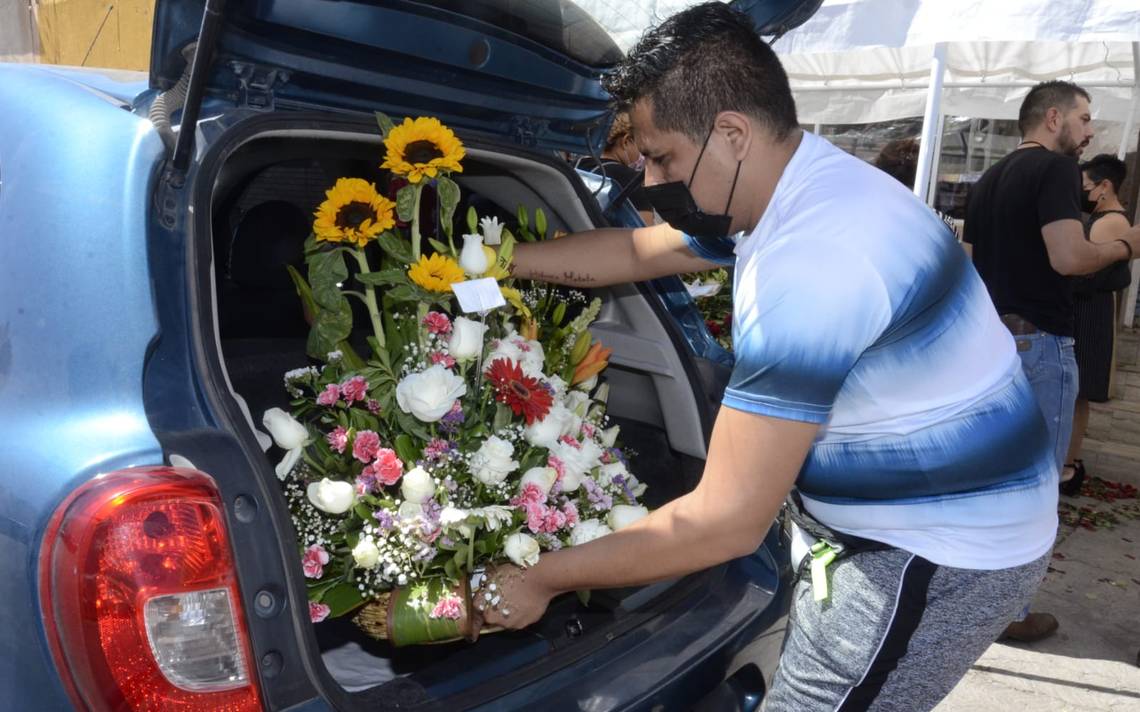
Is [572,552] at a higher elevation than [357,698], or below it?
higher

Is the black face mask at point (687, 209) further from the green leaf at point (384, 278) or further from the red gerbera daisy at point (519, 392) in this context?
the green leaf at point (384, 278)

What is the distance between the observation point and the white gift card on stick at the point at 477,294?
6.39 ft

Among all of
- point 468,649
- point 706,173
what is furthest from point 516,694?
point 706,173

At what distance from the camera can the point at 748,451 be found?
1.45 metres

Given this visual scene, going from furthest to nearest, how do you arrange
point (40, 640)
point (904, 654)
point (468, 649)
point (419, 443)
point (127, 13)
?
point (127, 13), point (419, 443), point (468, 649), point (904, 654), point (40, 640)

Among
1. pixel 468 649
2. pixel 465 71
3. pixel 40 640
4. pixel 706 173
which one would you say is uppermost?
pixel 465 71

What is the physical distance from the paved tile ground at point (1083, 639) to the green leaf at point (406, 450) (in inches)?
89.5

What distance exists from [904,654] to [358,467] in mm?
1096

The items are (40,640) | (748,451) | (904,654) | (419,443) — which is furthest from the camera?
(419,443)

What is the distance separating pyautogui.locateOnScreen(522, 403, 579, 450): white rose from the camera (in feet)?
6.67

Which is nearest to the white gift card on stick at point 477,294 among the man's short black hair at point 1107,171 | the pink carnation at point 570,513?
the pink carnation at point 570,513

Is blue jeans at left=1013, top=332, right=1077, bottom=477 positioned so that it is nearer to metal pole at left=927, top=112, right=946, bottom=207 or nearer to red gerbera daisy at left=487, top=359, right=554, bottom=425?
metal pole at left=927, top=112, right=946, bottom=207

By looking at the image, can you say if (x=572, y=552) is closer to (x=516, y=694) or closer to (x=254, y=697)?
(x=516, y=694)

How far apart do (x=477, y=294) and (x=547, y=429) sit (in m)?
0.32
